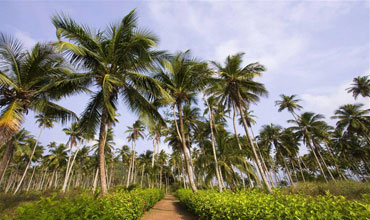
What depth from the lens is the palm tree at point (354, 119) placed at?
23.0m

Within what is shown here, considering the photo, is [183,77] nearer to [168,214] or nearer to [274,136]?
[168,214]

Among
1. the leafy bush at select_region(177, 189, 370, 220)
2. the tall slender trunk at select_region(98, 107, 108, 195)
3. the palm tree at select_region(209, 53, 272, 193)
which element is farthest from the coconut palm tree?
the leafy bush at select_region(177, 189, 370, 220)

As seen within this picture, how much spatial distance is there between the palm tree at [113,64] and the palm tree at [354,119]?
32.0 m

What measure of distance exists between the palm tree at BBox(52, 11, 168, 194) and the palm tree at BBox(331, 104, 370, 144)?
3196 centimetres

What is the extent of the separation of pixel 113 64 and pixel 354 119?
34.4 metres

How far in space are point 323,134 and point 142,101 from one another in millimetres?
32183

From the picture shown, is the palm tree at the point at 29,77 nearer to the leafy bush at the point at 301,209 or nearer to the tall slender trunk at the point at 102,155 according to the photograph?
the tall slender trunk at the point at 102,155

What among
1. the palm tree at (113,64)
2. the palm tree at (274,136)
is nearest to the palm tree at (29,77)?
the palm tree at (113,64)

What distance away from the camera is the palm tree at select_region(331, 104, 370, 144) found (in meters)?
23.0

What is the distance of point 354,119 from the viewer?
2342 centimetres

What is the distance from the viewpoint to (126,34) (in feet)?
25.0

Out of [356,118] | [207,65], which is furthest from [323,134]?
[207,65]

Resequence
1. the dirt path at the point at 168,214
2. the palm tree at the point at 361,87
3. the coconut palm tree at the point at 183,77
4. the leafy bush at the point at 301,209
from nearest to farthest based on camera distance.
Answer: the leafy bush at the point at 301,209 → the dirt path at the point at 168,214 → the coconut palm tree at the point at 183,77 → the palm tree at the point at 361,87

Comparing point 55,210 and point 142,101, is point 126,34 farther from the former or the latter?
→ point 55,210
